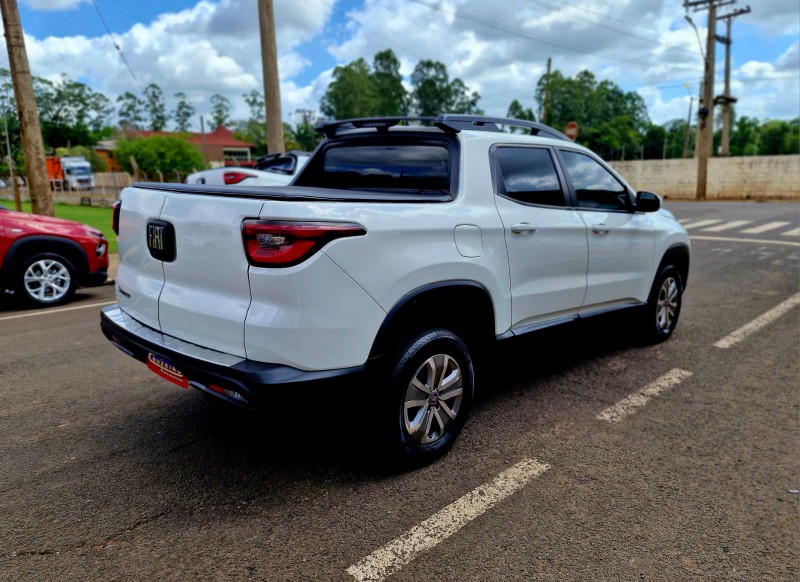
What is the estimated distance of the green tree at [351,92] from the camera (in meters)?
81.3

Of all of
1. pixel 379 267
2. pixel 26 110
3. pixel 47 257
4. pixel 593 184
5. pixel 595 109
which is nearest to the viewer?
pixel 379 267

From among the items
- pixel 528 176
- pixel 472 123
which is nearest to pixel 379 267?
pixel 472 123

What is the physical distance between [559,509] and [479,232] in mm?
1490

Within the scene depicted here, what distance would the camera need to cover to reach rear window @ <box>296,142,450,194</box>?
3580 mm

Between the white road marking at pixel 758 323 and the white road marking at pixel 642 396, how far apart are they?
3.54 feet

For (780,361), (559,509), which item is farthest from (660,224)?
(559,509)

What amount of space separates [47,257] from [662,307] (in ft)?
23.3

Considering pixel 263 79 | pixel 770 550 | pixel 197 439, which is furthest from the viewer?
pixel 263 79

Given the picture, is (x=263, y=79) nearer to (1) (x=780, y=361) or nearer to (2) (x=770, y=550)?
(1) (x=780, y=361)

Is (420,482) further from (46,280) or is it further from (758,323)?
(46,280)

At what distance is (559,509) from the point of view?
9.06 feet

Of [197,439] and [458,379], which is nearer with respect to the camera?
[458,379]

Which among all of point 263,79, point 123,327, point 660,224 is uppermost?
point 263,79

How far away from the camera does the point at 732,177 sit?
29.5 metres
